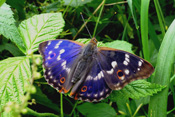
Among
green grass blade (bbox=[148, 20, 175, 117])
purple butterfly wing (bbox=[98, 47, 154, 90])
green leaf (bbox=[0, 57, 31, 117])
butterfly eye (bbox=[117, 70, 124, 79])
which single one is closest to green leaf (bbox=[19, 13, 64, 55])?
green leaf (bbox=[0, 57, 31, 117])

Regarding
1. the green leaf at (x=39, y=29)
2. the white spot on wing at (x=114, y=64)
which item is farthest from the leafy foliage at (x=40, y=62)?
the white spot on wing at (x=114, y=64)

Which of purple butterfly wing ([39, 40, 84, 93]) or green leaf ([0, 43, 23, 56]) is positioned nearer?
purple butterfly wing ([39, 40, 84, 93])

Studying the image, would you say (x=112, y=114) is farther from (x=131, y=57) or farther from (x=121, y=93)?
(x=131, y=57)

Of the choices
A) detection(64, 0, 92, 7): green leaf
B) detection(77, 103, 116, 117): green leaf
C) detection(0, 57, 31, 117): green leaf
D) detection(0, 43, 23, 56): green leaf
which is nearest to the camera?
detection(0, 57, 31, 117): green leaf

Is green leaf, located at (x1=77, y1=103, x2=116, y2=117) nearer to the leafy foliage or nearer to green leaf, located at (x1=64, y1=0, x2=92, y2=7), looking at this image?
the leafy foliage

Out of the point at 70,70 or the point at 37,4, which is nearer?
the point at 70,70

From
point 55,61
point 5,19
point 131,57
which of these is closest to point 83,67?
point 55,61
